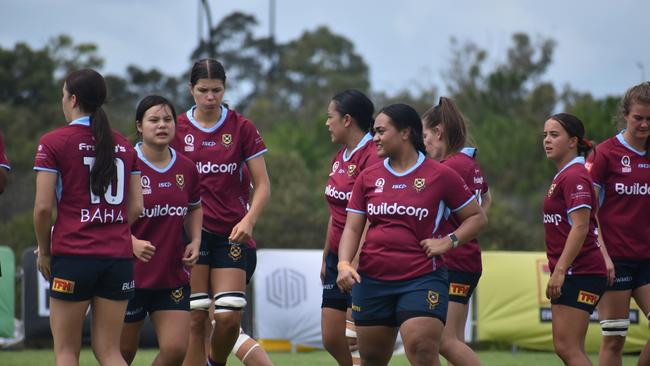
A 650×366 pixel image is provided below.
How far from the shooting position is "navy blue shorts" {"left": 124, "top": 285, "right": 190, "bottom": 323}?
790cm

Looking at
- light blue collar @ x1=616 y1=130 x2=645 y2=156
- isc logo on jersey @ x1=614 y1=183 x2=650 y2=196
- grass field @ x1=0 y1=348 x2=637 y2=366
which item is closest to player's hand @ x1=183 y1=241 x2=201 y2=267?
isc logo on jersey @ x1=614 y1=183 x2=650 y2=196

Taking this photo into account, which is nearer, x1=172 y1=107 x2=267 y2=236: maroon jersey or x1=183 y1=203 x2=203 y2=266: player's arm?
x1=183 y1=203 x2=203 y2=266: player's arm

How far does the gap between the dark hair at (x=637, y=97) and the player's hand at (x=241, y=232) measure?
3.07 m

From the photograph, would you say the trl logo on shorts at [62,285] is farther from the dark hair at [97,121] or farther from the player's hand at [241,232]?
the player's hand at [241,232]

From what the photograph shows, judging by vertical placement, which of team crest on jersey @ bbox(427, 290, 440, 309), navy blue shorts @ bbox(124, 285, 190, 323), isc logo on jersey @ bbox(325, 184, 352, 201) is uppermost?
isc logo on jersey @ bbox(325, 184, 352, 201)

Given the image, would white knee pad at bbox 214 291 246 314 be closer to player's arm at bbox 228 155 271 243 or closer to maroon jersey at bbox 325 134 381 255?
player's arm at bbox 228 155 271 243

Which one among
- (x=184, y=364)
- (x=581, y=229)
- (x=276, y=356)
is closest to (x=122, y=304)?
(x=184, y=364)

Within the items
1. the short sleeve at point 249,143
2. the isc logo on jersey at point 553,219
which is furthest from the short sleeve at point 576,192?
the short sleeve at point 249,143

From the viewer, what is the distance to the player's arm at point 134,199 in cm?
736

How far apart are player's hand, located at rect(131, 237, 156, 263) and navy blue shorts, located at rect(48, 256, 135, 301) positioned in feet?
1.12

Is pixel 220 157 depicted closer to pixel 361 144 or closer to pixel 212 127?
pixel 212 127

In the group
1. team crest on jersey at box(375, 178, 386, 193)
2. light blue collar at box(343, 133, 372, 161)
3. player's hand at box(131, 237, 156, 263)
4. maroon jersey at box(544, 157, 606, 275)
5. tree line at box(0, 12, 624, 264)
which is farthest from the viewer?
tree line at box(0, 12, 624, 264)

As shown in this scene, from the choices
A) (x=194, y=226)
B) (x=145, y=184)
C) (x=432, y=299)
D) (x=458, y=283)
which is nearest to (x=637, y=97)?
(x=458, y=283)

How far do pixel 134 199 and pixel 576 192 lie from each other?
10.1ft
